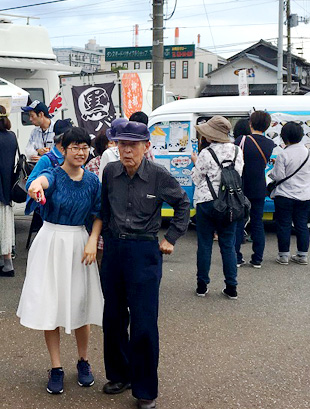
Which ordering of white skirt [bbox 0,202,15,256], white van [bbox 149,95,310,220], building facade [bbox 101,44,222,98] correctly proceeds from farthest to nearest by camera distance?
building facade [bbox 101,44,222,98]
white van [bbox 149,95,310,220]
white skirt [bbox 0,202,15,256]

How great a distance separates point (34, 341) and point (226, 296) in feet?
6.94

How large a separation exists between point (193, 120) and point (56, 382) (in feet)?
18.2

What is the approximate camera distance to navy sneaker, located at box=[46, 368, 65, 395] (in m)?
3.69

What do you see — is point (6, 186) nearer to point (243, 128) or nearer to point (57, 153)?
point (57, 153)

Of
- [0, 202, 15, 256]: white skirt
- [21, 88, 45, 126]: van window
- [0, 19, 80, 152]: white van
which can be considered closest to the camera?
[0, 202, 15, 256]: white skirt

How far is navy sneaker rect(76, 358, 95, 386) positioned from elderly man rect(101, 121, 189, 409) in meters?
0.36

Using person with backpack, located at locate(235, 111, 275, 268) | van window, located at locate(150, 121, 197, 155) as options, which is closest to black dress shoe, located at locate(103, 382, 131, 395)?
person with backpack, located at locate(235, 111, 275, 268)

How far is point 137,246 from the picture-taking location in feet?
11.3

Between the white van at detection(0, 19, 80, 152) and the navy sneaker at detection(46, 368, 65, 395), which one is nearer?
the navy sneaker at detection(46, 368, 65, 395)

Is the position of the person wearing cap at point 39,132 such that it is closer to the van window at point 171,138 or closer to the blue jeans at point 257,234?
the van window at point 171,138

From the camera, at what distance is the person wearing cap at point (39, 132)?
7.06 m

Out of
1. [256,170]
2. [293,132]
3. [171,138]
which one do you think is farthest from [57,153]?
[171,138]

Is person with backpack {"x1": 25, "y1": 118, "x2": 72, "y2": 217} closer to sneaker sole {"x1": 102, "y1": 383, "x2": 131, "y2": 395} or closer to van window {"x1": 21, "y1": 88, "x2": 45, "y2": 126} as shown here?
sneaker sole {"x1": 102, "y1": 383, "x2": 131, "y2": 395}

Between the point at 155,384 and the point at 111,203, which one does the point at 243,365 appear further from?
the point at 111,203
